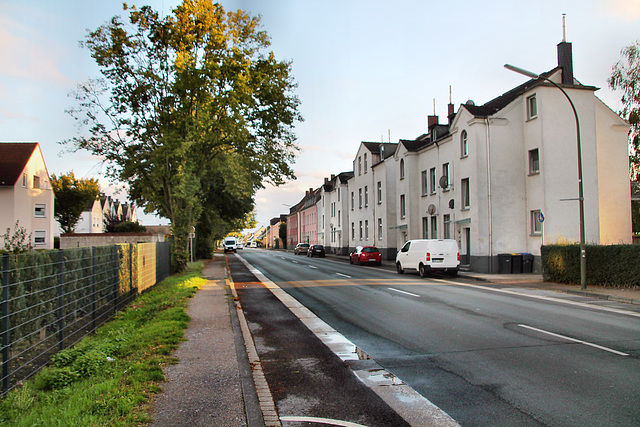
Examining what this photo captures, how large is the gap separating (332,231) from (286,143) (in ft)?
115

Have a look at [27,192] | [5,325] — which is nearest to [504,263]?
[5,325]

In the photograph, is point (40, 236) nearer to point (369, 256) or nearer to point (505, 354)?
point (369, 256)

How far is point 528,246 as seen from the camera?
25406 millimetres

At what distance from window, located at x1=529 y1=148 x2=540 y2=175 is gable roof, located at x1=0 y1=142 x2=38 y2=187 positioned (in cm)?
3964

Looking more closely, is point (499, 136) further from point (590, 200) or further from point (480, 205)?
point (590, 200)

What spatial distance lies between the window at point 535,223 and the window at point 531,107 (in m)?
5.13

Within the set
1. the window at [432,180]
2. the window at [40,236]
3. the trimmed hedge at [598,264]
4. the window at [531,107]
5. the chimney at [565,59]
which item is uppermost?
the chimney at [565,59]

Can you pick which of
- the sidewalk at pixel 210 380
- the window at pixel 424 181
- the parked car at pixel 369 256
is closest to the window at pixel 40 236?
the parked car at pixel 369 256

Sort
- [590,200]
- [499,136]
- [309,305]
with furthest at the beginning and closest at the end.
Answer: [499,136] < [590,200] < [309,305]

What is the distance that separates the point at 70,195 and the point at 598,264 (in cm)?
5617

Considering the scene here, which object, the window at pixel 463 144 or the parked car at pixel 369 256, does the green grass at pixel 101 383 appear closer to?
the window at pixel 463 144

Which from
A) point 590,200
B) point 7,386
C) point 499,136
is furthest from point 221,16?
point 7,386

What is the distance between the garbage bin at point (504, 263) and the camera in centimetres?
2469

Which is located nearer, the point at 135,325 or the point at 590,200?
the point at 135,325
